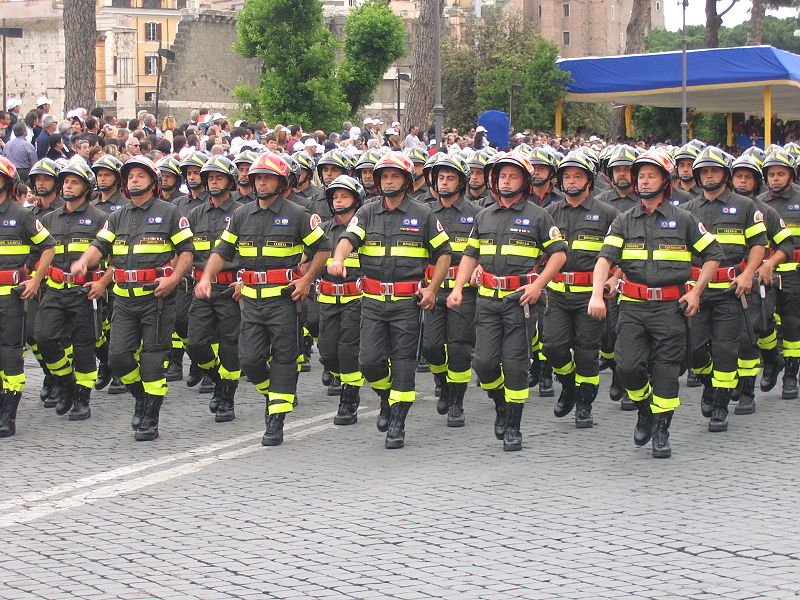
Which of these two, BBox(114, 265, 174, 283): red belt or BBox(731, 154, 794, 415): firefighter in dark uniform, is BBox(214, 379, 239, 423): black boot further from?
BBox(731, 154, 794, 415): firefighter in dark uniform

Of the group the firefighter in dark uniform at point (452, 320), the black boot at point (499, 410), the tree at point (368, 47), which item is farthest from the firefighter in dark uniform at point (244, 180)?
the tree at point (368, 47)

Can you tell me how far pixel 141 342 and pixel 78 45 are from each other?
52.4 feet

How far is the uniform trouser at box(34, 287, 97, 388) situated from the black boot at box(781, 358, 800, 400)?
6188 millimetres

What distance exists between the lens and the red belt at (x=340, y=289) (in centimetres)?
1092

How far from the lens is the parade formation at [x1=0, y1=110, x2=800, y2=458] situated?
954 cm

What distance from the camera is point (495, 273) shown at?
31.9 feet

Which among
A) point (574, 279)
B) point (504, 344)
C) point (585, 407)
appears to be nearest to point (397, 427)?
point (504, 344)

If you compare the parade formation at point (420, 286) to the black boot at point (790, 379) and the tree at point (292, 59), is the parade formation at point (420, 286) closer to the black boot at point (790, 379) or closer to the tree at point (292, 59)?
the black boot at point (790, 379)

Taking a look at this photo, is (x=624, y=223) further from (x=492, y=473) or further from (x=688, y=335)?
(x=492, y=473)

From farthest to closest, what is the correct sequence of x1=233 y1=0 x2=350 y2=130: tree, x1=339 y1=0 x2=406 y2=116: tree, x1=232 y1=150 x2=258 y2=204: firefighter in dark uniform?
x1=339 y1=0 x2=406 y2=116: tree, x1=233 y1=0 x2=350 y2=130: tree, x1=232 y1=150 x2=258 y2=204: firefighter in dark uniform

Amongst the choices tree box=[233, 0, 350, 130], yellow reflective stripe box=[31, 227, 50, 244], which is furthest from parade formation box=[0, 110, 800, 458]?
tree box=[233, 0, 350, 130]

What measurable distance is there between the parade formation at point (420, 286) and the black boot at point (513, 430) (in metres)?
0.02

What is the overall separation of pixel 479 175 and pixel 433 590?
763 centimetres

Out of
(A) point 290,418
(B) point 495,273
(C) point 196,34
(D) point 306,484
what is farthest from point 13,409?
(C) point 196,34
